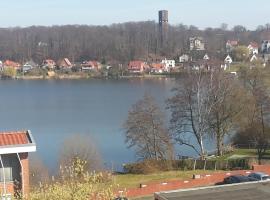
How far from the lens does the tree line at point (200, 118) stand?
2341 cm

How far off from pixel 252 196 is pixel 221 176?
5030mm

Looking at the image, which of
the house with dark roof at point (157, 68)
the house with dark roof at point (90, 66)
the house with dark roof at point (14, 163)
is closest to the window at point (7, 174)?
the house with dark roof at point (14, 163)

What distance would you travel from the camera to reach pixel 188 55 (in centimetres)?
10119

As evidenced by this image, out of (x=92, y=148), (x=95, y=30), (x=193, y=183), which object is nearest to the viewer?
(x=193, y=183)

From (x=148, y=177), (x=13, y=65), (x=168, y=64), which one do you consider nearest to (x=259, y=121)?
(x=148, y=177)

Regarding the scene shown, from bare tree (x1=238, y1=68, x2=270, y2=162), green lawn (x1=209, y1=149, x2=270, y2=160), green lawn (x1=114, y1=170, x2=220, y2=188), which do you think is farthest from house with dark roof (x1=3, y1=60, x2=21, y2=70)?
green lawn (x1=114, y1=170, x2=220, y2=188)

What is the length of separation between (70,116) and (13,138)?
1119 inches

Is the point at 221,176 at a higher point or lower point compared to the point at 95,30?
lower

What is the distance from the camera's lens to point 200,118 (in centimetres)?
2386

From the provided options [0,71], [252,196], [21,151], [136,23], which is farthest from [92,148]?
[136,23]

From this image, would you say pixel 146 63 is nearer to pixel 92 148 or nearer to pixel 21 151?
pixel 92 148

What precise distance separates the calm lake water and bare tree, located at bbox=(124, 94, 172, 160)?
2186mm

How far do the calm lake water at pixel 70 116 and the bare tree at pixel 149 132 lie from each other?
7.17 feet

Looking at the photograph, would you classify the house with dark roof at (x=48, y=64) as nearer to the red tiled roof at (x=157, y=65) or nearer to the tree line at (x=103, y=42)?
the tree line at (x=103, y=42)
